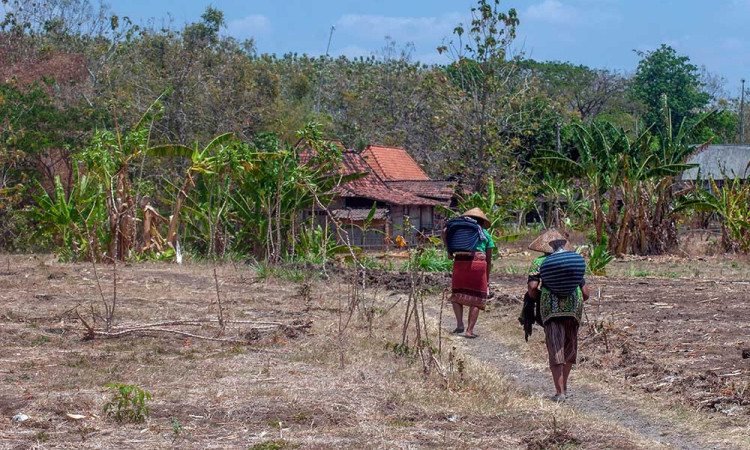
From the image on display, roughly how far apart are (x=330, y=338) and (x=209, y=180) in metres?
11.1

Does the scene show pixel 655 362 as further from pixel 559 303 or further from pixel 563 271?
pixel 563 271

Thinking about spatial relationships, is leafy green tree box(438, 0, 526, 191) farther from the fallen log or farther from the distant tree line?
the fallen log

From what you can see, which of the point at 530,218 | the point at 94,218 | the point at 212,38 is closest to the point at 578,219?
the point at 530,218

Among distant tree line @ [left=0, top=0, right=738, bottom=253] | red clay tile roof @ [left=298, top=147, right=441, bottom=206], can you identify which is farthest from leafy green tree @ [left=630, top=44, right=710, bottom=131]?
red clay tile roof @ [left=298, top=147, right=441, bottom=206]

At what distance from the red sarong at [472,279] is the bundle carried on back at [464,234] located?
10 cm

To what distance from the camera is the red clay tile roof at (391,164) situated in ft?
130

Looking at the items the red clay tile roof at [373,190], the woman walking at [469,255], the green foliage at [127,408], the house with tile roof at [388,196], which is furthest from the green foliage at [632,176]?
the green foliage at [127,408]

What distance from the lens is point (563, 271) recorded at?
26.2 ft

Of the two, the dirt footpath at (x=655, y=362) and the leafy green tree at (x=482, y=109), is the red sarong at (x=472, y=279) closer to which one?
the dirt footpath at (x=655, y=362)

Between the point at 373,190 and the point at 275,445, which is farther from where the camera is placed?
the point at 373,190

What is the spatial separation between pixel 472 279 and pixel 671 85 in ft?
178

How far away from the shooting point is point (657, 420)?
7555mm

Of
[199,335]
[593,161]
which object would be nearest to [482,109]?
[593,161]

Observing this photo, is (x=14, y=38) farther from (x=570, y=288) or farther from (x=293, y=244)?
(x=570, y=288)
